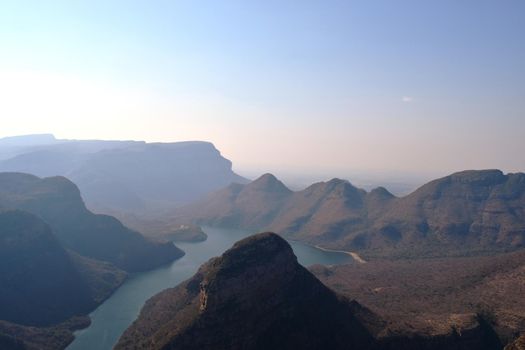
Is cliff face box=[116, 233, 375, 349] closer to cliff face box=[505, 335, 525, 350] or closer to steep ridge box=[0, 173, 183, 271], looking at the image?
cliff face box=[505, 335, 525, 350]

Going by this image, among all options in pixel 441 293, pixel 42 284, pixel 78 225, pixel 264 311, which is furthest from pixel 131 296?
pixel 441 293

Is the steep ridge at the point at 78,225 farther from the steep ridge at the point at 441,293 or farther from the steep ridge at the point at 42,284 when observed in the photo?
the steep ridge at the point at 441,293

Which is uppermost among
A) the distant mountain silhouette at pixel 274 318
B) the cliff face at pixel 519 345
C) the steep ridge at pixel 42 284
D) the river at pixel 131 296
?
the cliff face at pixel 519 345

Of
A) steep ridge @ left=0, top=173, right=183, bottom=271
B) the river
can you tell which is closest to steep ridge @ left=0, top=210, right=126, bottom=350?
the river

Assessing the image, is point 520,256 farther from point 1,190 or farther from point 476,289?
point 1,190

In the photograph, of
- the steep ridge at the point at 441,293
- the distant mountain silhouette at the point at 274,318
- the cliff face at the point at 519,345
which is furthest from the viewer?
the steep ridge at the point at 441,293

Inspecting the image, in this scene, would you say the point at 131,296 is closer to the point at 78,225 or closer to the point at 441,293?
the point at 78,225

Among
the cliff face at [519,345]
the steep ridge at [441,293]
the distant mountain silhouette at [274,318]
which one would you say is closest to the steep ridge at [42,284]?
the distant mountain silhouette at [274,318]
